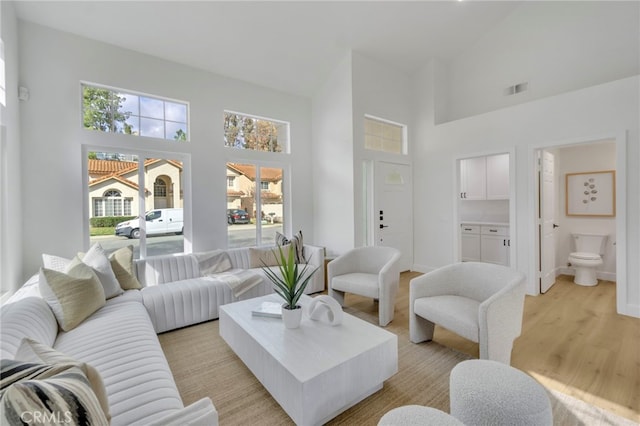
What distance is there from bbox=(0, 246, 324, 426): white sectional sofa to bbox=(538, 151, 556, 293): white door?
3.77m

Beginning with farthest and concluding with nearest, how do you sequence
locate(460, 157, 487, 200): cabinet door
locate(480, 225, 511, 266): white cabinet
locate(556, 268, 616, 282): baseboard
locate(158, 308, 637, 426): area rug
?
locate(460, 157, 487, 200): cabinet door, locate(480, 225, 511, 266): white cabinet, locate(556, 268, 616, 282): baseboard, locate(158, 308, 637, 426): area rug

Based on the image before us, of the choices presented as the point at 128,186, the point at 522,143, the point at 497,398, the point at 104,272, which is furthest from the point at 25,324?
the point at 522,143

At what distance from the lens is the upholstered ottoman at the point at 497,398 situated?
1216 millimetres

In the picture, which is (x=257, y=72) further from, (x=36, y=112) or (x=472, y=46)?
(x=472, y=46)

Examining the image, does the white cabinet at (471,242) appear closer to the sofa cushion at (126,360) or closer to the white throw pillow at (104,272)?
the sofa cushion at (126,360)

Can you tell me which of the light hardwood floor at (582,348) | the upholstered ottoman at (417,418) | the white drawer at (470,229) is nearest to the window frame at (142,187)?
the light hardwood floor at (582,348)

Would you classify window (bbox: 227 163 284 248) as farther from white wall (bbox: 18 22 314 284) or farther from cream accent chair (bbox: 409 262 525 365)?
cream accent chair (bbox: 409 262 525 365)

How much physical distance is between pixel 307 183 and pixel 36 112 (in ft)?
11.6

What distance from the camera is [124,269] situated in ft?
9.70

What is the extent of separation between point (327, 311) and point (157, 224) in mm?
2842

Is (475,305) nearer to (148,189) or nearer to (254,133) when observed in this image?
(254,133)

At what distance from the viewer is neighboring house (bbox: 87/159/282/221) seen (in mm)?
3396

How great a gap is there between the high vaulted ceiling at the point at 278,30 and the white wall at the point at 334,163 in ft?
1.17

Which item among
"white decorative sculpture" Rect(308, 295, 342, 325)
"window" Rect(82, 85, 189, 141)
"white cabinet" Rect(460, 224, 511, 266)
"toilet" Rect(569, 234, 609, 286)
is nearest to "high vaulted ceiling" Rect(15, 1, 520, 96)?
"window" Rect(82, 85, 189, 141)
